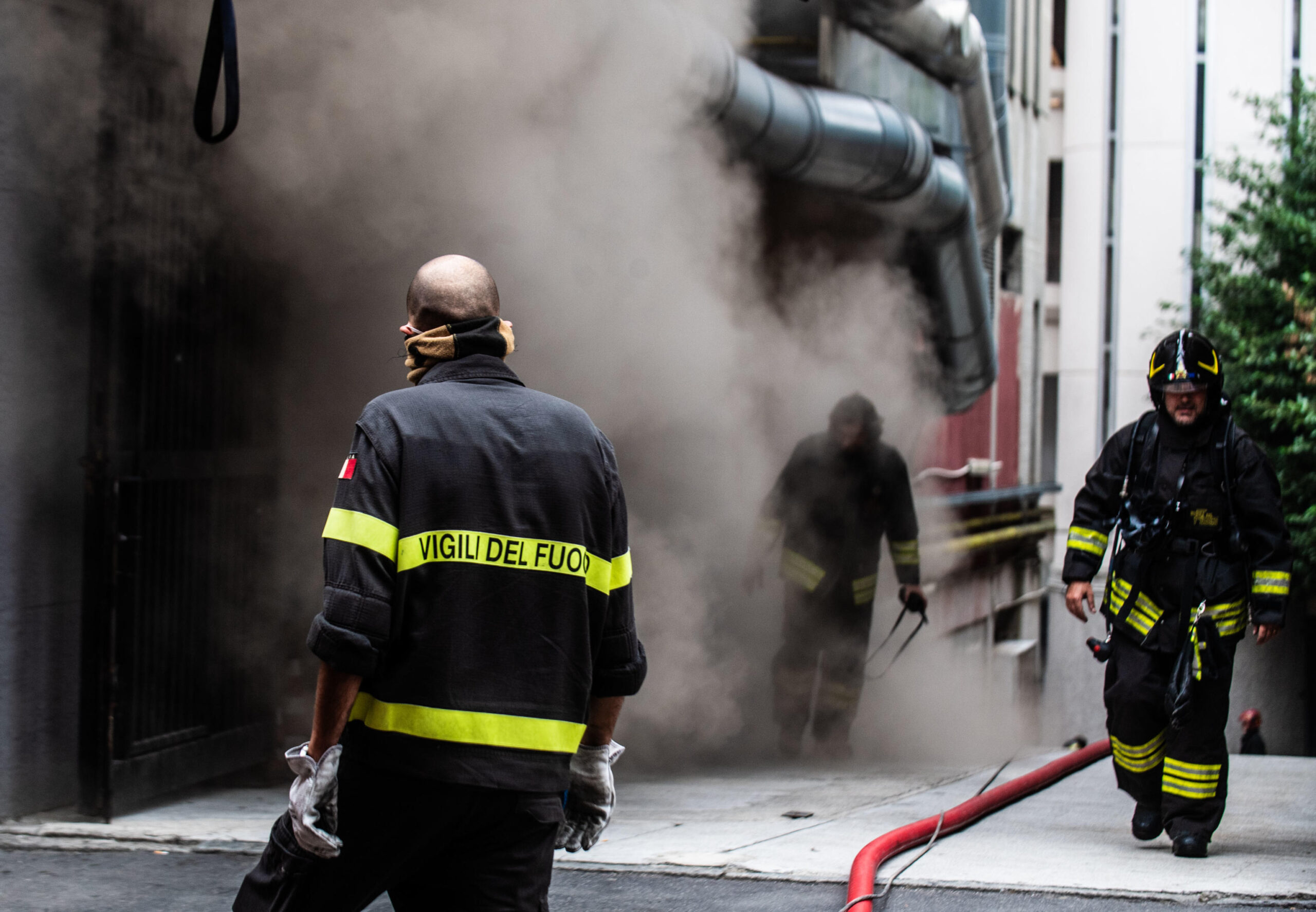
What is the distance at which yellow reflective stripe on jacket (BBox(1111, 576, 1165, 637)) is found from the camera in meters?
3.52

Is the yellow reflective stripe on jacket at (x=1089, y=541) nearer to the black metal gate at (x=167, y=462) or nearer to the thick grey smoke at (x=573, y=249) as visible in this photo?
the thick grey smoke at (x=573, y=249)

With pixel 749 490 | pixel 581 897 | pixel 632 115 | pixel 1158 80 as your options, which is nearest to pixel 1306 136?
pixel 1158 80

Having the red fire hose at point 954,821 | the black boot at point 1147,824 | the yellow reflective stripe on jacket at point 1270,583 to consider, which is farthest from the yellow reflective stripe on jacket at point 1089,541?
the red fire hose at point 954,821

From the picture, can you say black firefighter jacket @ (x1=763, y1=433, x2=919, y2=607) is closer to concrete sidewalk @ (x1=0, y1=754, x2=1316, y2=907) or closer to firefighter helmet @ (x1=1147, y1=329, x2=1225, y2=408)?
concrete sidewalk @ (x1=0, y1=754, x2=1316, y2=907)

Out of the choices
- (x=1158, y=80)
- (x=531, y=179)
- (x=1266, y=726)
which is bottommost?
(x=1266, y=726)

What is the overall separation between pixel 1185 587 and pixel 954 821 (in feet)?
2.84

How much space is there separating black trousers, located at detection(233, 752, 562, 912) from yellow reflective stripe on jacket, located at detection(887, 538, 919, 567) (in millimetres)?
4197

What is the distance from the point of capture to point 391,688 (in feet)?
5.88

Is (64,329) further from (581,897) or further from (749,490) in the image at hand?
(749,490)

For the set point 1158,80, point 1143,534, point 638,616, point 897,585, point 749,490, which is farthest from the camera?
point 1158,80

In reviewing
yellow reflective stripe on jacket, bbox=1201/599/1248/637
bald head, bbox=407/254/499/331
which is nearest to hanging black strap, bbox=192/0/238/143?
bald head, bbox=407/254/499/331

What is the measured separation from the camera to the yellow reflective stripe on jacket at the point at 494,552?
1.78 metres

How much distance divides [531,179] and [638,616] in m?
1.83

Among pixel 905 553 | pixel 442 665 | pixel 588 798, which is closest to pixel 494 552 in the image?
pixel 442 665
